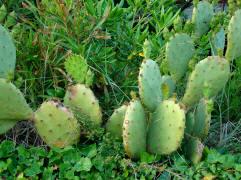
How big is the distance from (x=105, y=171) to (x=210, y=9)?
121 centimetres

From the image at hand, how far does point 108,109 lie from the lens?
11.0 feet

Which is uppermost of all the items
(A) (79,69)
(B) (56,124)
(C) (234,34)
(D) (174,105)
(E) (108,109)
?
(C) (234,34)

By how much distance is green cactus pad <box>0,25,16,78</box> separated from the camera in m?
2.99

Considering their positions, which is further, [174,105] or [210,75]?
[210,75]

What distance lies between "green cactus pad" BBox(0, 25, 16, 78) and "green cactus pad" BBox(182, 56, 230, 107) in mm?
1006

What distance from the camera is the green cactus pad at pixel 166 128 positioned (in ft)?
8.97

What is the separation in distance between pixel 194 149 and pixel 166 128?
7.6 inches

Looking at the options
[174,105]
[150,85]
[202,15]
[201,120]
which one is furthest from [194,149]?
[202,15]

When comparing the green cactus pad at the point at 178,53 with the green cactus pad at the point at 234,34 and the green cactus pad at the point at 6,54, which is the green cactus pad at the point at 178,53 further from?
the green cactus pad at the point at 6,54

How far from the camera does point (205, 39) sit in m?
3.78

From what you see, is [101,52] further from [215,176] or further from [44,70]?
[215,176]

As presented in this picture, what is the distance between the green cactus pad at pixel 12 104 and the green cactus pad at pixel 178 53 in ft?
2.84

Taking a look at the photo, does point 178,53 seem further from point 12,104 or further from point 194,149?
point 12,104

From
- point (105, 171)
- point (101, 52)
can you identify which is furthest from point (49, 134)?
point (101, 52)
